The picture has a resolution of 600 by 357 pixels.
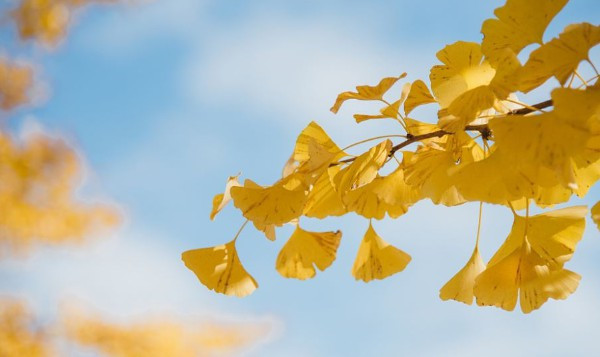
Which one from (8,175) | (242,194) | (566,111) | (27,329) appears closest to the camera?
(566,111)

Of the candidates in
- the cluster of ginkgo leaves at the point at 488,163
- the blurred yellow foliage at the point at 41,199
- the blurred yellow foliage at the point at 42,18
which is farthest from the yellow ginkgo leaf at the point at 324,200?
the blurred yellow foliage at the point at 41,199

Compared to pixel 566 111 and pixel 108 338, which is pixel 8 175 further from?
pixel 566 111

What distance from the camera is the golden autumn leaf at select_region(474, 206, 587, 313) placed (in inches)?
11.7

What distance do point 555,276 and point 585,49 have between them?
0.46 feet

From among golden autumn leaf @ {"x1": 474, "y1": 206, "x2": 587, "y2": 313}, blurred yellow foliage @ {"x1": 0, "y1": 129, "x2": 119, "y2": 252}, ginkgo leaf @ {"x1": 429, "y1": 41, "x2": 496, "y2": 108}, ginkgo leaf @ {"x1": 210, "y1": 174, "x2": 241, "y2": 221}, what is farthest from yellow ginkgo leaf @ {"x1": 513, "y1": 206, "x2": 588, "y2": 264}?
blurred yellow foliage @ {"x1": 0, "y1": 129, "x2": 119, "y2": 252}

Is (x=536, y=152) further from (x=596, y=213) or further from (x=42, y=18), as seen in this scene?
(x=42, y=18)

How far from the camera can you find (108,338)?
5355mm

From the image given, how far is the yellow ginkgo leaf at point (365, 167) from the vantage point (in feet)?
1.00

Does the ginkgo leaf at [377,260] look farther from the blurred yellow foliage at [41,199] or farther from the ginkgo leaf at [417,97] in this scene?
the blurred yellow foliage at [41,199]

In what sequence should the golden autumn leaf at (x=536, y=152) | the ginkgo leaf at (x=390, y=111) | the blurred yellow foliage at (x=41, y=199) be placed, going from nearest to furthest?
the golden autumn leaf at (x=536, y=152)
the ginkgo leaf at (x=390, y=111)
the blurred yellow foliage at (x=41, y=199)

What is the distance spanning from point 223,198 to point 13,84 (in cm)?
632

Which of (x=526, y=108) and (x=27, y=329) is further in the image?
(x=27, y=329)

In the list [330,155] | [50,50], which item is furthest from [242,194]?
[50,50]

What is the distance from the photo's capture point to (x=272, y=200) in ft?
1.06
